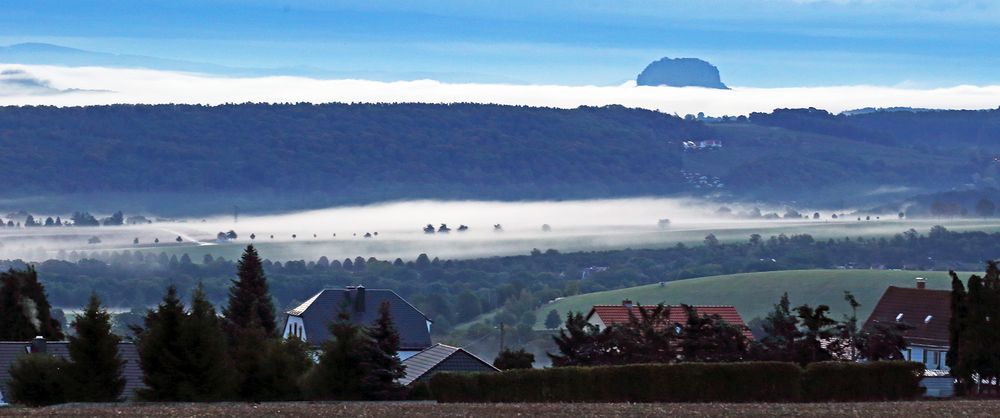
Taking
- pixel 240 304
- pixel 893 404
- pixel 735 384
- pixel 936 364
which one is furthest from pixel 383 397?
pixel 936 364

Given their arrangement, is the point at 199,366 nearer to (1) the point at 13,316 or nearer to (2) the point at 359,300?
(1) the point at 13,316

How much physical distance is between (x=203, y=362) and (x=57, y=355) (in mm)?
11162

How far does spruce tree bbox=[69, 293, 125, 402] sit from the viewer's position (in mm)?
61812

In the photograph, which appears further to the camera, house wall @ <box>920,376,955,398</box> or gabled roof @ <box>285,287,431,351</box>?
gabled roof @ <box>285,287,431,351</box>

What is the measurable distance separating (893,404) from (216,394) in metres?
21.3

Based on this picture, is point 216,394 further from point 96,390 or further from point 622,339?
point 622,339

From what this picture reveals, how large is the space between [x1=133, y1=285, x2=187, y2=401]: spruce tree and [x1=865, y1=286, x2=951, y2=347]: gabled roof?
5170cm

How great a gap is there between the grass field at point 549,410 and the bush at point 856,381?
3442 mm

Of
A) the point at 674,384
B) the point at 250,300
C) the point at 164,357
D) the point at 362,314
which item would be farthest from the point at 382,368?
the point at 362,314

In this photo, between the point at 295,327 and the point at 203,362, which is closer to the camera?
the point at 203,362

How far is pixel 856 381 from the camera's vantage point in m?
56.0

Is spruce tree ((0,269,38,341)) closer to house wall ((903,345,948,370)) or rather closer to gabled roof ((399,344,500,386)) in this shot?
gabled roof ((399,344,500,386))

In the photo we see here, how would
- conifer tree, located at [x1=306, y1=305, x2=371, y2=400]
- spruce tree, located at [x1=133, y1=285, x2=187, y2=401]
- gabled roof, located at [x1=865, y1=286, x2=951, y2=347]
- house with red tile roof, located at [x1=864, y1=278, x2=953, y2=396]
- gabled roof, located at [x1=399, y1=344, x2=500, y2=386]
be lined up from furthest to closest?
gabled roof, located at [x1=865, y1=286, x2=951, y2=347] → house with red tile roof, located at [x1=864, y1=278, x2=953, y2=396] → gabled roof, located at [x1=399, y1=344, x2=500, y2=386] → conifer tree, located at [x1=306, y1=305, x2=371, y2=400] → spruce tree, located at [x1=133, y1=285, x2=187, y2=401]

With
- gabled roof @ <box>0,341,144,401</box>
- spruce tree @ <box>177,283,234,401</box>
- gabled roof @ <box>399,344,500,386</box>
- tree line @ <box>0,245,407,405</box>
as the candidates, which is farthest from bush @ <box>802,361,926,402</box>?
gabled roof @ <box>0,341,144,401</box>
